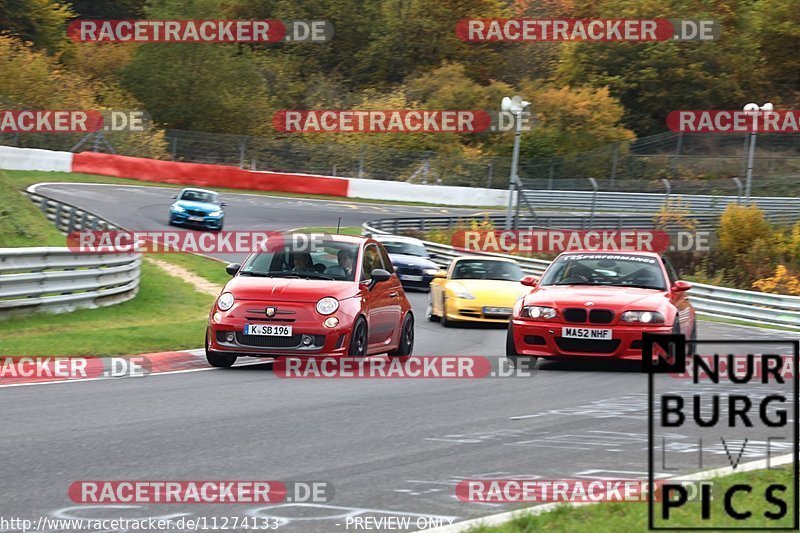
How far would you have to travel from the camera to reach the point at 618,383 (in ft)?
43.7

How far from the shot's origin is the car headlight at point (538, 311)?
1436 cm

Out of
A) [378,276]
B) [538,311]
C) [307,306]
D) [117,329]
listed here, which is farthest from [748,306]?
[307,306]

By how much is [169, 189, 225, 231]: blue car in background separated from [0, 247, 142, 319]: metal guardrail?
16.0m

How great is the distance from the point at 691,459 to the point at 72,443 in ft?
13.3

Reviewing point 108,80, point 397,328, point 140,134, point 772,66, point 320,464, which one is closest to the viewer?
point 320,464

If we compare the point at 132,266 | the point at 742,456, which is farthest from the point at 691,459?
the point at 132,266

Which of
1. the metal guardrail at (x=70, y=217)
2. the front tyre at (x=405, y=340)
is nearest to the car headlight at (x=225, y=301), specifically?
the front tyre at (x=405, y=340)

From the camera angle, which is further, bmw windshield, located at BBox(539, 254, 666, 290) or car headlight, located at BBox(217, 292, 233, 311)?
bmw windshield, located at BBox(539, 254, 666, 290)

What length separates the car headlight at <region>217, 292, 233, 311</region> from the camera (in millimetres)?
13773

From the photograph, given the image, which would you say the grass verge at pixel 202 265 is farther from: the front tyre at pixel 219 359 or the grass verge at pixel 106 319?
the front tyre at pixel 219 359

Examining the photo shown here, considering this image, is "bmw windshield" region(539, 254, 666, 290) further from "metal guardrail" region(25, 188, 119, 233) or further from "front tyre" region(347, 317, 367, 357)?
"metal guardrail" region(25, 188, 119, 233)

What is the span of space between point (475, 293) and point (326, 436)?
12.4m

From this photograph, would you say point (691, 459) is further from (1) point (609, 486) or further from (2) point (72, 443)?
(2) point (72, 443)

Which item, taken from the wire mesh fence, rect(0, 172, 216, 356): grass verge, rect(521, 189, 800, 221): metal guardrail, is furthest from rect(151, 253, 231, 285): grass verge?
rect(521, 189, 800, 221): metal guardrail
